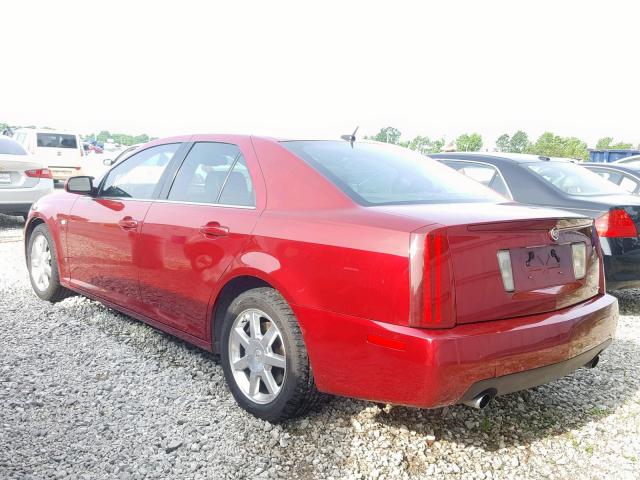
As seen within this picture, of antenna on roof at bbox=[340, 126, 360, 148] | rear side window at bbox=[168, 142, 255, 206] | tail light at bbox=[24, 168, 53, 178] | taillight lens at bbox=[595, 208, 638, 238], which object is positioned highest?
antenna on roof at bbox=[340, 126, 360, 148]

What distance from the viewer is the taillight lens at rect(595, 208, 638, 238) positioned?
5012 millimetres

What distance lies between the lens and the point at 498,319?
2.46m

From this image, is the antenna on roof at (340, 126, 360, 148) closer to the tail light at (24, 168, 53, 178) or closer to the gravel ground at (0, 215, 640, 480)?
the gravel ground at (0, 215, 640, 480)

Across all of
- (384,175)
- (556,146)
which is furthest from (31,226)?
(556,146)

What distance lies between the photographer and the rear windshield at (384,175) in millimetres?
2932

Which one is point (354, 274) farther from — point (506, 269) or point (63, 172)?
point (63, 172)

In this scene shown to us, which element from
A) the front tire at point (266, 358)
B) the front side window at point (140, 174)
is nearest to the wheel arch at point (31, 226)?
the front side window at point (140, 174)

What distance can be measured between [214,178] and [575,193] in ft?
12.1

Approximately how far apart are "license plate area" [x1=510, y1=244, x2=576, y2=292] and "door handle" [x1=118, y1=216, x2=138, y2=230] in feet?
7.86

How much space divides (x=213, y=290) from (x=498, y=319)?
1.51m

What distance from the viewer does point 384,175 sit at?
3.20 m

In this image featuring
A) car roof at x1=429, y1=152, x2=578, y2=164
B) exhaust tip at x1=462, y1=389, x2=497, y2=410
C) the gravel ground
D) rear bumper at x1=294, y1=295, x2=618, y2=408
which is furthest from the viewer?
car roof at x1=429, y1=152, x2=578, y2=164

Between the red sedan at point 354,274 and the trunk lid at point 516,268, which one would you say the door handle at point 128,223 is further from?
the trunk lid at point 516,268

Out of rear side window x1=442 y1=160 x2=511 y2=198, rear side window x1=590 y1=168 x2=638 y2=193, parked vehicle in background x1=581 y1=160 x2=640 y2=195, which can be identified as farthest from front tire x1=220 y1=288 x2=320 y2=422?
rear side window x1=590 y1=168 x2=638 y2=193
